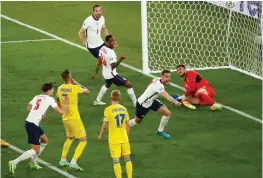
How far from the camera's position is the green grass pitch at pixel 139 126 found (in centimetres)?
1606

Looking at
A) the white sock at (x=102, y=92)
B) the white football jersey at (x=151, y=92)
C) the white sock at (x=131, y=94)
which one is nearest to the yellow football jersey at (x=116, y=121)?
the white football jersey at (x=151, y=92)

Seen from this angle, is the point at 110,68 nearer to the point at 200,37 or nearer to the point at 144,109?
the point at 144,109

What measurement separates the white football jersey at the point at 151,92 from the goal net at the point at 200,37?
175 inches

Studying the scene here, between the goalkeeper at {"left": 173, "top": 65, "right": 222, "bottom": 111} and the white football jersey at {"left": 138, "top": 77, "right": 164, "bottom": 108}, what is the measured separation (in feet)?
6.20

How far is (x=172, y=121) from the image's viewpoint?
18578mm

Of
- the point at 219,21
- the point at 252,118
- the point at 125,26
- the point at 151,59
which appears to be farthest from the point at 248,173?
the point at 125,26

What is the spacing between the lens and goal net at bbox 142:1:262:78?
2231 cm

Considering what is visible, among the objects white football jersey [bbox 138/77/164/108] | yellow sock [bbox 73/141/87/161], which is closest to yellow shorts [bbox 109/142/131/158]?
yellow sock [bbox 73/141/87/161]

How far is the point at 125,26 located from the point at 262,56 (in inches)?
247

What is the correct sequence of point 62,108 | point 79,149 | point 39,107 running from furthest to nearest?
point 79,149, point 62,108, point 39,107

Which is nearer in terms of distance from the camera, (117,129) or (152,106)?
(117,129)

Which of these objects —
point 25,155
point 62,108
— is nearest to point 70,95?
point 62,108

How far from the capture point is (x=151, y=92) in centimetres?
Result: 1723

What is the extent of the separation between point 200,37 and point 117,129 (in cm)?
1017
